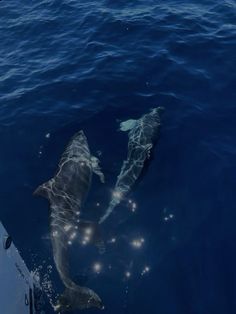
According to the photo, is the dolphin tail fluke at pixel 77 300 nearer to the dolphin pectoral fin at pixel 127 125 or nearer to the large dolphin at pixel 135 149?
the large dolphin at pixel 135 149

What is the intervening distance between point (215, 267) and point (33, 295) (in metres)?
7.22

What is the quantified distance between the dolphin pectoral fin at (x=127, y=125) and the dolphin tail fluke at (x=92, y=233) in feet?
20.7

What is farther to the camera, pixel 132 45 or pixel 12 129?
pixel 132 45

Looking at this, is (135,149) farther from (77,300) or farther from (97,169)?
(77,300)

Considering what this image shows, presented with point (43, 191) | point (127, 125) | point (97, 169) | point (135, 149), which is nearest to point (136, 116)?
point (127, 125)

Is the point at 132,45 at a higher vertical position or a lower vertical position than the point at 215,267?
higher

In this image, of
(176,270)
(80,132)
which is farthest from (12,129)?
(176,270)

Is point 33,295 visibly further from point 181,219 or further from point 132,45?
point 132,45

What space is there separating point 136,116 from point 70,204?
734 cm

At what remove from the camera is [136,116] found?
80.5 feet

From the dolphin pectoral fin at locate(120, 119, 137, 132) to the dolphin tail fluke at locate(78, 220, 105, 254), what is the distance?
6296 mm

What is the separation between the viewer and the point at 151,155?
22.1m

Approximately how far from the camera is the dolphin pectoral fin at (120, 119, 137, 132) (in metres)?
23.3

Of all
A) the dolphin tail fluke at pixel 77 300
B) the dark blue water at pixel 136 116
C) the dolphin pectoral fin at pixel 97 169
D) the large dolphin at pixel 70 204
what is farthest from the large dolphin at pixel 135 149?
the dolphin tail fluke at pixel 77 300
